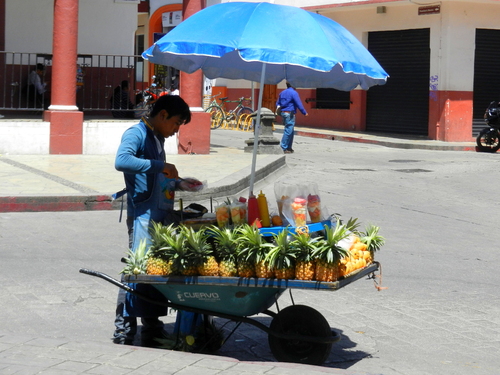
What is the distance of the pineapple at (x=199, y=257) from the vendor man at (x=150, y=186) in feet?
1.40

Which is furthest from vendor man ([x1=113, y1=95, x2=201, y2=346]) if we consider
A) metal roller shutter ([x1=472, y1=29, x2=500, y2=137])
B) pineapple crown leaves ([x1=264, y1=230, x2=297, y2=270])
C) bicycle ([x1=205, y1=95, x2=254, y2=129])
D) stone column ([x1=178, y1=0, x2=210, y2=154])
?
bicycle ([x1=205, y1=95, x2=254, y2=129])

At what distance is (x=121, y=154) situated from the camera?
4.89m

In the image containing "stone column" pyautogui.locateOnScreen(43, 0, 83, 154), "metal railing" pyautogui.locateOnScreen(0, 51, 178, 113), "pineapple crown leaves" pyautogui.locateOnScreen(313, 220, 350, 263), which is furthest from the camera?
"metal railing" pyautogui.locateOnScreen(0, 51, 178, 113)

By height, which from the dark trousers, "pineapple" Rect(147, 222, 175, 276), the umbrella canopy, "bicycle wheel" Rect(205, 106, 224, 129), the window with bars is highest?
the window with bars

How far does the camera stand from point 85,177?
12.6 m

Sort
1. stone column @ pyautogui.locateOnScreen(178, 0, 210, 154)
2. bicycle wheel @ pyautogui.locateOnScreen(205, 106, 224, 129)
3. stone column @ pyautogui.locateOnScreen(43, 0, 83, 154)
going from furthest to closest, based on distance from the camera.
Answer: bicycle wheel @ pyautogui.locateOnScreen(205, 106, 224, 129) → stone column @ pyautogui.locateOnScreen(178, 0, 210, 154) → stone column @ pyautogui.locateOnScreen(43, 0, 83, 154)

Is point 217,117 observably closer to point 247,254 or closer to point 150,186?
point 150,186

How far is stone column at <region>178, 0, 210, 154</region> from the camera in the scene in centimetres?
1664

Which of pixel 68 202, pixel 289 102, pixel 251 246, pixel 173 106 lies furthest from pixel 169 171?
pixel 289 102

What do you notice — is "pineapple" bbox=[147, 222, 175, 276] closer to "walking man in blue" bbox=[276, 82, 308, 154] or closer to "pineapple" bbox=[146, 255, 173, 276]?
"pineapple" bbox=[146, 255, 173, 276]

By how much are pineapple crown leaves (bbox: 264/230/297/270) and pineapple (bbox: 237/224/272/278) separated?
0.16ft

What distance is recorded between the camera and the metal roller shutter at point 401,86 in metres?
25.3

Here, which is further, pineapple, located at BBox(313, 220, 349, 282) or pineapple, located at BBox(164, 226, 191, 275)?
pineapple, located at BBox(164, 226, 191, 275)

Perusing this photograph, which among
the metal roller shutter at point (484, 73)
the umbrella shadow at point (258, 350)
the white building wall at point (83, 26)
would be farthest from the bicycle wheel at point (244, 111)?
the umbrella shadow at point (258, 350)
